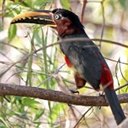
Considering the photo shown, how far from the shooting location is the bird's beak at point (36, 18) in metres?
2.79

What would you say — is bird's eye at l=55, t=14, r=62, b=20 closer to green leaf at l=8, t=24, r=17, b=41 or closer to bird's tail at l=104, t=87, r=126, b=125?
green leaf at l=8, t=24, r=17, b=41

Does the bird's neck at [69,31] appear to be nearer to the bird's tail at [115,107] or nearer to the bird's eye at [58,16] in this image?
the bird's eye at [58,16]

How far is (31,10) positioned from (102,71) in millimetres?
526

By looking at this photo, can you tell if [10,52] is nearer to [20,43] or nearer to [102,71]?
[20,43]

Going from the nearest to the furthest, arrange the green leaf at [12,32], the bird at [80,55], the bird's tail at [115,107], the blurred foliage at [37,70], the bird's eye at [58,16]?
the bird's tail at [115,107] → the bird at [80,55] → the blurred foliage at [37,70] → the green leaf at [12,32] → the bird's eye at [58,16]

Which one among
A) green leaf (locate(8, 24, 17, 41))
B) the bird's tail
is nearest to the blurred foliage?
green leaf (locate(8, 24, 17, 41))

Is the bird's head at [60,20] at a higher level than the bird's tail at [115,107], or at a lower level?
higher

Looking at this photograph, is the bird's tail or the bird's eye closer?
the bird's tail

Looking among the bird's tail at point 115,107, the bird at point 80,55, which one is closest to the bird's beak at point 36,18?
the bird at point 80,55

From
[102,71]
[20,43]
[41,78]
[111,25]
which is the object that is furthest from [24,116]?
[111,25]

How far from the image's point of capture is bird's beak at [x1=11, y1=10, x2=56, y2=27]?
2.79 metres

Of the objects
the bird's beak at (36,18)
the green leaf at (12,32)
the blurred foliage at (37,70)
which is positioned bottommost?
the blurred foliage at (37,70)

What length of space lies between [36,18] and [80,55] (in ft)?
1.05

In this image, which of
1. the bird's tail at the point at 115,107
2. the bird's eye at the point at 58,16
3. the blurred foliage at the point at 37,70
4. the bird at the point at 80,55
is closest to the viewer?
the bird's tail at the point at 115,107
